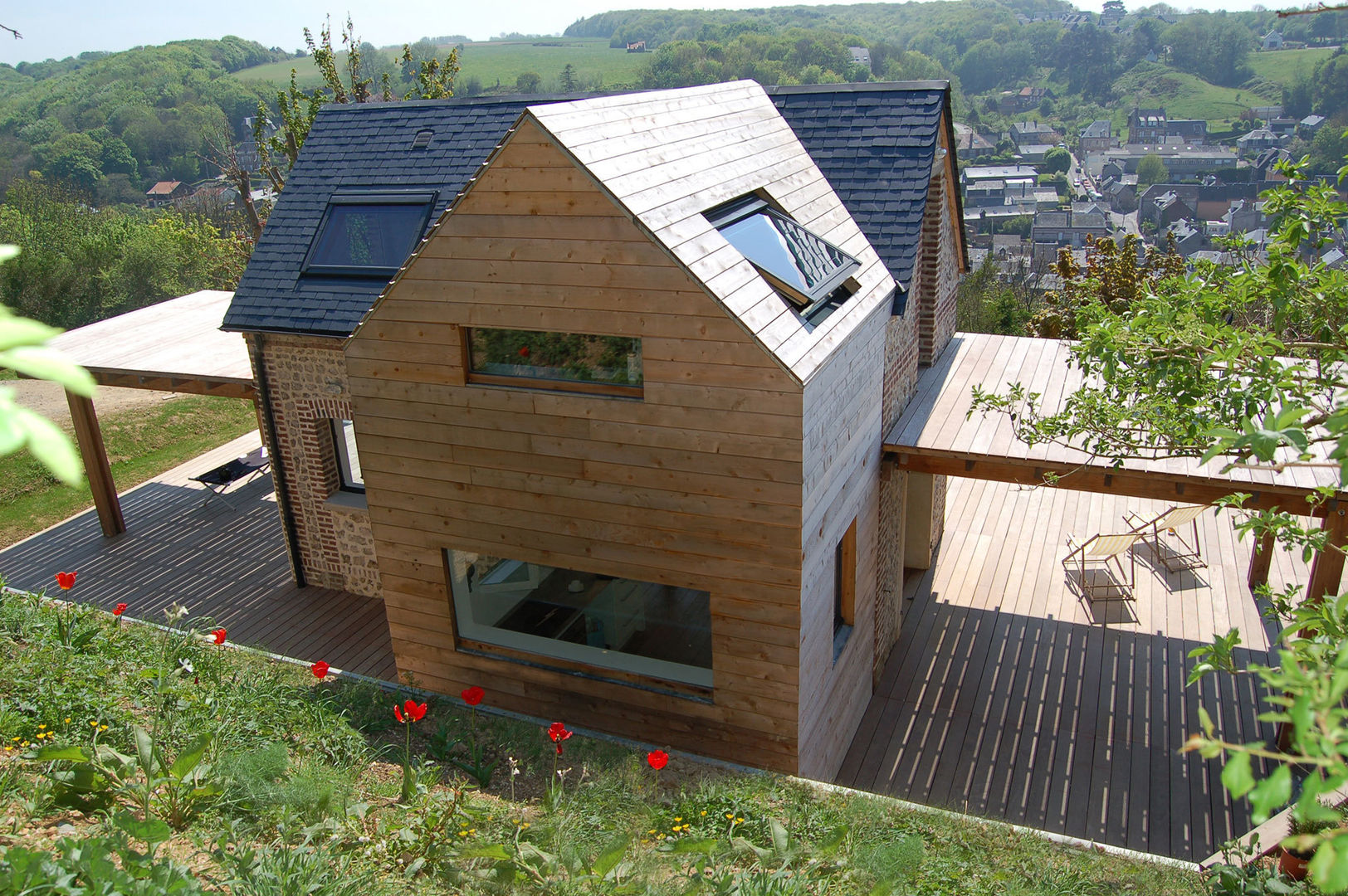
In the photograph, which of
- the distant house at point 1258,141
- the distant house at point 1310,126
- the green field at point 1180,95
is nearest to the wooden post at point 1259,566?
the distant house at point 1310,126

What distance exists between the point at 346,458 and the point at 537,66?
287 ft

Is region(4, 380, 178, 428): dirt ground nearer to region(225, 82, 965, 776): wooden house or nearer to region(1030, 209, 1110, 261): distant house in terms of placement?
region(225, 82, 965, 776): wooden house

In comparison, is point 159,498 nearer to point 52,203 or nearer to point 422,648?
point 422,648

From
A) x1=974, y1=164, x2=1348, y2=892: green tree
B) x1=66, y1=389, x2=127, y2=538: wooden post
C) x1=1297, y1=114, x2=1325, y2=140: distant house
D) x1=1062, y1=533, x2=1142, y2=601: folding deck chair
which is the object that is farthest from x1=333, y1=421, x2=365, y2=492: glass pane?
x1=1297, y1=114, x2=1325, y2=140: distant house

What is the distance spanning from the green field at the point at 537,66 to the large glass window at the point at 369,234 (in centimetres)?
6280

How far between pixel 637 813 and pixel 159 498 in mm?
10814

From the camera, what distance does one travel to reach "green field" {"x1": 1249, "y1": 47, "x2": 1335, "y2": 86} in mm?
74188

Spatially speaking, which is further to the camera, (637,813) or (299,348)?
(299,348)

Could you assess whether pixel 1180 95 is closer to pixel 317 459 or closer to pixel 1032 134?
pixel 1032 134

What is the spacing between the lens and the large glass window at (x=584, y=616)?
6770 millimetres

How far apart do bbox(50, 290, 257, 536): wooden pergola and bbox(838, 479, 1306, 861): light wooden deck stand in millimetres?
7641

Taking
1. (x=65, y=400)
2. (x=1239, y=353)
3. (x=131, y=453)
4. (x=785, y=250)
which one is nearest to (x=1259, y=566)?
(x=785, y=250)

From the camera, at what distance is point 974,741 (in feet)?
26.5

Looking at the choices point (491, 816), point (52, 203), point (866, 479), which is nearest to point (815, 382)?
point (866, 479)
